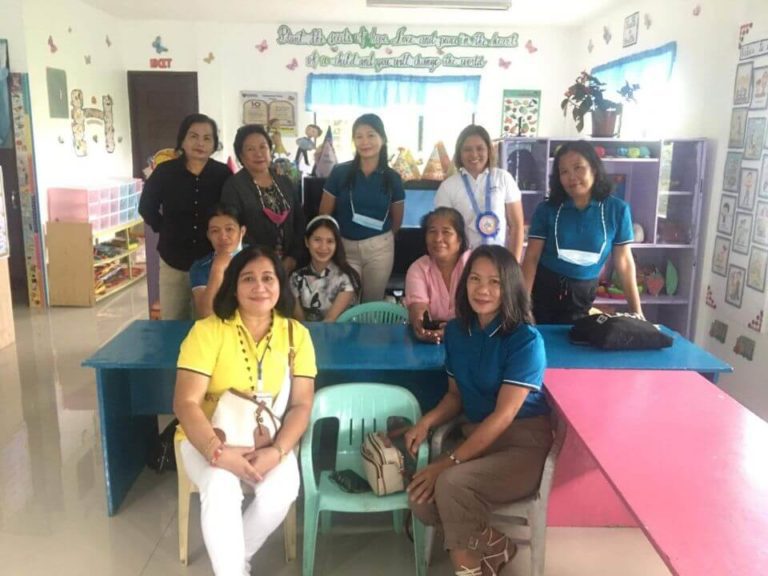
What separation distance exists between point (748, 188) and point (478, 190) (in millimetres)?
1617

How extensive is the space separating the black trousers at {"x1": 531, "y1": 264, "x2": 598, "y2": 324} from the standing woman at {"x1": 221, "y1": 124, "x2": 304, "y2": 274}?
1126 mm

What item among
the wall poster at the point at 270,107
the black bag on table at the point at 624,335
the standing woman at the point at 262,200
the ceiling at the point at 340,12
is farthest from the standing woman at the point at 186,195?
the wall poster at the point at 270,107

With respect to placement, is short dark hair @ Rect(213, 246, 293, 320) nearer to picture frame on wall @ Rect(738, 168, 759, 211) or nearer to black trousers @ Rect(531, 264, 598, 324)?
black trousers @ Rect(531, 264, 598, 324)

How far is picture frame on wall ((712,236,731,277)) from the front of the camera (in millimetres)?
3875

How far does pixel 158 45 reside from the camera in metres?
7.16

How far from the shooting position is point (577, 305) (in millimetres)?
2838

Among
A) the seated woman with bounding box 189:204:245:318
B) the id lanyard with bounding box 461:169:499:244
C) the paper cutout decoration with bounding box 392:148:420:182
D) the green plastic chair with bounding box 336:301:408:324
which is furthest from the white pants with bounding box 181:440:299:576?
the paper cutout decoration with bounding box 392:148:420:182

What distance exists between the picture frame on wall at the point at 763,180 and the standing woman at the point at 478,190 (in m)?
1.37

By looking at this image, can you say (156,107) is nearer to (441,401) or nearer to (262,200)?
(262,200)

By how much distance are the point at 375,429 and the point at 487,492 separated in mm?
442

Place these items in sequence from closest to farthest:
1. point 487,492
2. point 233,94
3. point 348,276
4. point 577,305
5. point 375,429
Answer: point 487,492 → point 375,429 → point 577,305 → point 348,276 → point 233,94

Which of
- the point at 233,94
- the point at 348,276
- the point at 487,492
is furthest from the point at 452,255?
the point at 233,94

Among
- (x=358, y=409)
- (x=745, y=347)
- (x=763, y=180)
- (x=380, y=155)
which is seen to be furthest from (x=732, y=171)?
(x=358, y=409)

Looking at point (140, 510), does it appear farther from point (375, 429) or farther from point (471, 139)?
point (471, 139)
